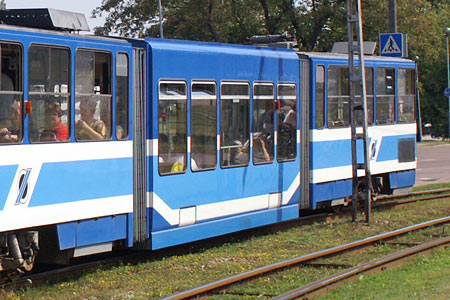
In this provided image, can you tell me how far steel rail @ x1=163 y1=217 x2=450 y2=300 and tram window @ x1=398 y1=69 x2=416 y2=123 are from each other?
12.7 feet

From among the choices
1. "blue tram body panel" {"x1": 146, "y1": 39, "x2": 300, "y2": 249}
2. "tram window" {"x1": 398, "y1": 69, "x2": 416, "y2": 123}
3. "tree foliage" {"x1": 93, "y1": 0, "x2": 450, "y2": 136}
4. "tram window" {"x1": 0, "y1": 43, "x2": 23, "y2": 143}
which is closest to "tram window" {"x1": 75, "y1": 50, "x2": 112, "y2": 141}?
"blue tram body panel" {"x1": 146, "y1": 39, "x2": 300, "y2": 249}

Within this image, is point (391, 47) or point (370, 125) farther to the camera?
point (391, 47)

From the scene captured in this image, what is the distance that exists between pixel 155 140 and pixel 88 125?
122cm

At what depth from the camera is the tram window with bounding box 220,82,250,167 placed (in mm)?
12789

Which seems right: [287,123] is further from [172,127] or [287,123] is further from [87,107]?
[87,107]

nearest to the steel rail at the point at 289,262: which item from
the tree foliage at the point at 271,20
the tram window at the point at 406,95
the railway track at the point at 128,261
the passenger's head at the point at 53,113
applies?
the railway track at the point at 128,261

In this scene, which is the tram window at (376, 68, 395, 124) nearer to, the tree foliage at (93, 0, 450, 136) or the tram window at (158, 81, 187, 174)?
the tram window at (158, 81, 187, 174)

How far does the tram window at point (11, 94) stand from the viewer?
9.14 m

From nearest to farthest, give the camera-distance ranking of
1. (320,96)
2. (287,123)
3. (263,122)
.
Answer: (263,122)
(287,123)
(320,96)

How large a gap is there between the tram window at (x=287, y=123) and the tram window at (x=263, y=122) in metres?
0.25

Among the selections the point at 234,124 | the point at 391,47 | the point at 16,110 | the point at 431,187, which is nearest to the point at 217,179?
the point at 234,124

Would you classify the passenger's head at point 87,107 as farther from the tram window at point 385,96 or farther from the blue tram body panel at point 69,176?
the tram window at point 385,96

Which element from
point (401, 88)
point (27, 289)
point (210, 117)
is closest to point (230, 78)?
point (210, 117)

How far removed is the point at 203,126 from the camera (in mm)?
12305
